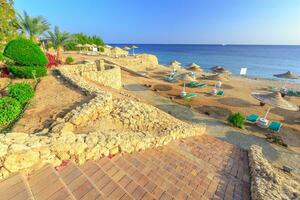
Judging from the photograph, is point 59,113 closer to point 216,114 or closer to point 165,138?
point 165,138

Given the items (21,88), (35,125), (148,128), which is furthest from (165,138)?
(21,88)

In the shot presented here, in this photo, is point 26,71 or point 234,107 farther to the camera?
point 234,107

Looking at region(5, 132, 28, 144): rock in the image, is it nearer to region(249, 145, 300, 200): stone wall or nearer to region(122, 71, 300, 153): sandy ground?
region(249, 145, 300, 200): stone wall

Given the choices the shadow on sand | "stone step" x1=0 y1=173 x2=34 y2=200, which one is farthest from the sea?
"stone step" x1=0 y1=173 x2=34 y2=200

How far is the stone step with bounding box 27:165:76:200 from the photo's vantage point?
2.36 m

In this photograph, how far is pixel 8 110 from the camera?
6172 mm

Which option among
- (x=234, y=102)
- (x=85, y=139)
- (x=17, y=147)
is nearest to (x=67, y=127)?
(x=85, y=139)

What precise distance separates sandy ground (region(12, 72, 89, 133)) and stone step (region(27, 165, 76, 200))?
2990 millimetres

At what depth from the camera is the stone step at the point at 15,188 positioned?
7.23ft

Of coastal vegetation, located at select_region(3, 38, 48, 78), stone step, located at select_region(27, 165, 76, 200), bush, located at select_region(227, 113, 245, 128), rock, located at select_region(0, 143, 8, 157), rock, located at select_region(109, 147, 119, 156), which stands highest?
coastal vegetation, located at select_region(3, 38, 48, 78)

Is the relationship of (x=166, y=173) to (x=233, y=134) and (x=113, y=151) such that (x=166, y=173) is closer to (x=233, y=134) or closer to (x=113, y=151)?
(x=113, y=151)

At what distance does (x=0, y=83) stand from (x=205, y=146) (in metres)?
11.8

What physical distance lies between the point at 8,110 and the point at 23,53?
5.66 metres

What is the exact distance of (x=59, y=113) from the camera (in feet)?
20.5
